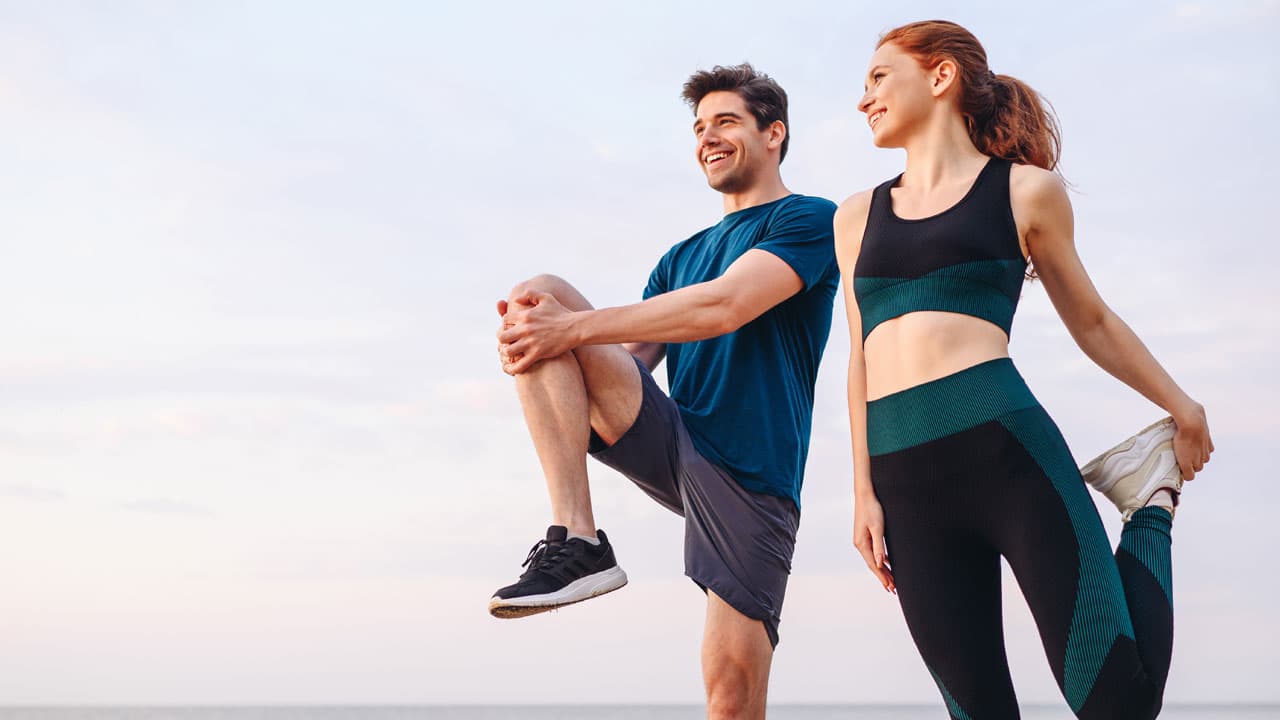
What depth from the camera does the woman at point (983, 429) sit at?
240cm

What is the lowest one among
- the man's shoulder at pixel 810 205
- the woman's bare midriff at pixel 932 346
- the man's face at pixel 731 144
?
the woman's bare midriff at pixel 932 346

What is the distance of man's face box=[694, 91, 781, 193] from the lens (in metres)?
3.82

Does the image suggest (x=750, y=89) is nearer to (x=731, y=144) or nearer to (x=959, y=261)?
(x=731, y=144)

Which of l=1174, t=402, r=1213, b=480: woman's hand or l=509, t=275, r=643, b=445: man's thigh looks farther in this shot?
l=509, t=275, r=643, b=445: man's thigh

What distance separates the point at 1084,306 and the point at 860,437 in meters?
0.55

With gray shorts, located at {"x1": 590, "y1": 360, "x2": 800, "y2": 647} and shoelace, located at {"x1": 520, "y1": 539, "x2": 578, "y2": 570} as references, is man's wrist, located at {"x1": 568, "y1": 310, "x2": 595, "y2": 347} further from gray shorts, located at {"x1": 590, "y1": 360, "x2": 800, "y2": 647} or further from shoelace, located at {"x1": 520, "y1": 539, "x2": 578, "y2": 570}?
shoelace, located at {"x1": 520, "y1": 539, "x2": 578, "y2": 570}

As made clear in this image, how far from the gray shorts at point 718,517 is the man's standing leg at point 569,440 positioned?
143 mm

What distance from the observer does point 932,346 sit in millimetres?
2549

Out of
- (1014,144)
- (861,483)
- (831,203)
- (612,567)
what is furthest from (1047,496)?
(831,203)

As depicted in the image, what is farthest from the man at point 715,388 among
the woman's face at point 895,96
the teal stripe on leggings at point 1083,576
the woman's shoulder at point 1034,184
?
the teal stripe on leggings at point 1083,576

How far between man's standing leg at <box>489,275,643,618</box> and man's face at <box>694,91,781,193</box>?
31.9 inches

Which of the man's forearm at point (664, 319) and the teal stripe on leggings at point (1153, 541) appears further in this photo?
the man's forearm at point (664, 319)

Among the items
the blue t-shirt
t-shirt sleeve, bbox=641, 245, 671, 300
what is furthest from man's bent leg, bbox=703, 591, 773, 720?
t-shirt sleeve, bbox=641, 245, 671, 300

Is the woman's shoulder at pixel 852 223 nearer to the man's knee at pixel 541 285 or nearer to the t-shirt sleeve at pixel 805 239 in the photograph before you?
the t-shirt sleeve at pixel 805 239
